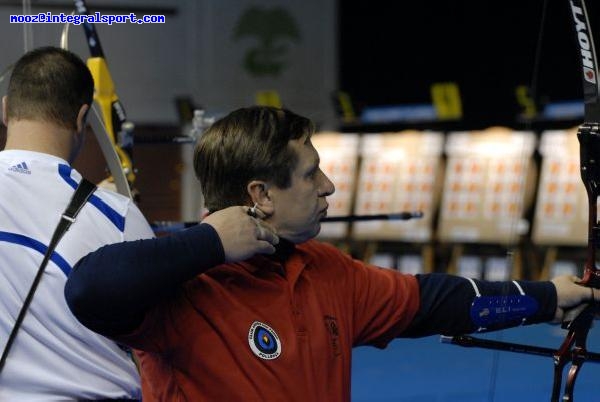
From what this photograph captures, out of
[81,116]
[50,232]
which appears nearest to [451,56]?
[81,116]

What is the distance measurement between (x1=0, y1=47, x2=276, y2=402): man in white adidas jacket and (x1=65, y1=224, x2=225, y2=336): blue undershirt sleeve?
0.35 metres

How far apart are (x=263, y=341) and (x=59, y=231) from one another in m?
0.42

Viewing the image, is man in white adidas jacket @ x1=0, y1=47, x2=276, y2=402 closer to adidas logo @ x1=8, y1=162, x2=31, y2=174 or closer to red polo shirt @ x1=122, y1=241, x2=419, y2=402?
adidas logo @ x1=8, y1=162, x2=31, y2=174

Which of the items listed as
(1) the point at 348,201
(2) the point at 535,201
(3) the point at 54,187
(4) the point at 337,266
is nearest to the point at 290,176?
(4) the point at 337,266

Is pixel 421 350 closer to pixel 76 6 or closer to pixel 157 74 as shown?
pixel 76 6

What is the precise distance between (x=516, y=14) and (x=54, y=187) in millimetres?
6022

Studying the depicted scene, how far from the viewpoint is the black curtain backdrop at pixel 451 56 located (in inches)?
263

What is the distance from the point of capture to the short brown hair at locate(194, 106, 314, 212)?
126 cm

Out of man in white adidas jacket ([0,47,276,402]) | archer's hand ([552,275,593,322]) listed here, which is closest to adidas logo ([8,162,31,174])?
man in white adidas jacket ([0,47,276,402])

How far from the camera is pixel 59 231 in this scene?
4.96ft

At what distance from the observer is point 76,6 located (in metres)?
2.92

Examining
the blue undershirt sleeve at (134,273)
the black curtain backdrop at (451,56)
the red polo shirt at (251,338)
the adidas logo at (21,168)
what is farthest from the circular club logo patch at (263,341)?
the black curtain backdrop at (451,56)

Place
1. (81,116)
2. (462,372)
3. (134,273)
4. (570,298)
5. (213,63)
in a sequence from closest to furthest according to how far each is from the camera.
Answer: (134,273)
(570,298)
(81,116)
(462,372)
(213,63)

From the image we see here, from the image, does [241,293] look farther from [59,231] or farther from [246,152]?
[59,231]
